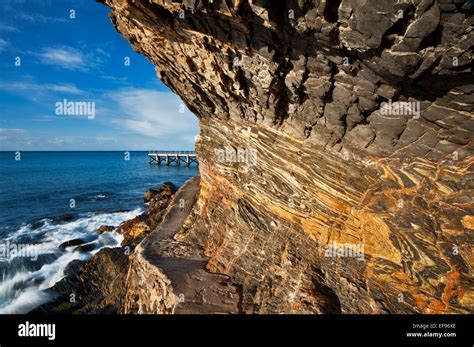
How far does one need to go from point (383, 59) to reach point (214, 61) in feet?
22.3

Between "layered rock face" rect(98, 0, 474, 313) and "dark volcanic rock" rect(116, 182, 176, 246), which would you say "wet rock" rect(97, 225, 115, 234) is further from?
"layered rock face" rect(98, 0, 474, 313)

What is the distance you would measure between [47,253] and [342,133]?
93.9ft

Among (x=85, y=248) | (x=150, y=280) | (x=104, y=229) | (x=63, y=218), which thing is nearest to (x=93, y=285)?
(x=85, y=248)

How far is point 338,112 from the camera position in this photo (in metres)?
10.1

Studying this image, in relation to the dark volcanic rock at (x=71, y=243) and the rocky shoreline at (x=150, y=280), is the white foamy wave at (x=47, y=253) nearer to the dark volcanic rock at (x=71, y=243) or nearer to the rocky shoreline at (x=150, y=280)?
the dark volcanic rock at (x=71, y=243)

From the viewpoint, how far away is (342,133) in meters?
10.6

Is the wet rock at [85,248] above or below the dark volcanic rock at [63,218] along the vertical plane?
above

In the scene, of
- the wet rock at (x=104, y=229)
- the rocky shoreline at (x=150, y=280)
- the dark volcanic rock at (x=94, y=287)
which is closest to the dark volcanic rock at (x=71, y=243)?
the rocky shoreline at (x=150, y=280)

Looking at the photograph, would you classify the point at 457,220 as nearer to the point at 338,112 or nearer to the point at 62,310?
the point at 338,112

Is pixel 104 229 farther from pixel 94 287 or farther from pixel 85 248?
pixel 94 287

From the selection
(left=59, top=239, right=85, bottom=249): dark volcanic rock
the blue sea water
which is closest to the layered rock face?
the blue sea water

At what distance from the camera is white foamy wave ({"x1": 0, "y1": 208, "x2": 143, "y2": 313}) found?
1917 cm

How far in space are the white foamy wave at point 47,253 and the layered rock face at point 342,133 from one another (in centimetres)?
1656

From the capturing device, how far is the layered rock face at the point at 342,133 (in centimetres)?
746
